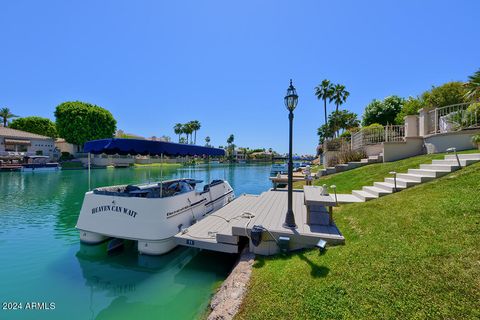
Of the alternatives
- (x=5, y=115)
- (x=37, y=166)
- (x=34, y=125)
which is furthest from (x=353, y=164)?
(x=5, y=115)

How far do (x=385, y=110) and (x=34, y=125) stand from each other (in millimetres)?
76914

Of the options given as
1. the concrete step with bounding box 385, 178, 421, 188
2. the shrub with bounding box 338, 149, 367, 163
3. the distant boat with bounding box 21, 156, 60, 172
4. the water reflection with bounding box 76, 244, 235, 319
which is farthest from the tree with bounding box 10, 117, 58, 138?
the concrete step with bounding box 385, 178, 421, 188

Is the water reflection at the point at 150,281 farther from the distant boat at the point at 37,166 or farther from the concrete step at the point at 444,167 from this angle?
the distant boat at the point at 37,166

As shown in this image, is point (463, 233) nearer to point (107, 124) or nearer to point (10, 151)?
point (107, 124)

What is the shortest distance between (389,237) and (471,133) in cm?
894

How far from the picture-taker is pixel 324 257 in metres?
4.22

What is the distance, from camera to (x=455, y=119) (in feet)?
33.8

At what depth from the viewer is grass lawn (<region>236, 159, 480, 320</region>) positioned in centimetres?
271

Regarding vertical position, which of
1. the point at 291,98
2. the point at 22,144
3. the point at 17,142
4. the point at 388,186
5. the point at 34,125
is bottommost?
the point at 388,186

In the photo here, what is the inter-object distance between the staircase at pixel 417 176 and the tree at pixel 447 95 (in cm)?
1556

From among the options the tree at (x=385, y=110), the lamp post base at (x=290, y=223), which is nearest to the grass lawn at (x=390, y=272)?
the lamp post base at (x=290, y=223)

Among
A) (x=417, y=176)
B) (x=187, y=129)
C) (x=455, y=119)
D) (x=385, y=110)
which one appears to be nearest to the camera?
(x=417, y=176)

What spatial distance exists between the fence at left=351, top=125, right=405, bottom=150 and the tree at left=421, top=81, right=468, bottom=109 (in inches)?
330

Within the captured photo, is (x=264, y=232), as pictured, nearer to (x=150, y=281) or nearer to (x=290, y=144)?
(x=290, y=144)
